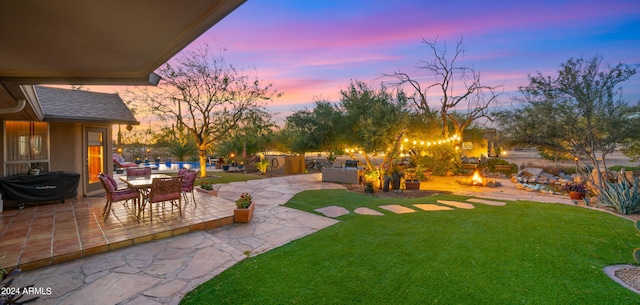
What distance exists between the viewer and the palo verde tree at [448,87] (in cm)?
1538

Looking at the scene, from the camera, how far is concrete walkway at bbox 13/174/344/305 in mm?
2887

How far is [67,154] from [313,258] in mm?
8214

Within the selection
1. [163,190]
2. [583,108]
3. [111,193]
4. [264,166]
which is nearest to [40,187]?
[111,193]

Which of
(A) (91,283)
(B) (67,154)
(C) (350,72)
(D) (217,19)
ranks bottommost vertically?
(A) (91,283)

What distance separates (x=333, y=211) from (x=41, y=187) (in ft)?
23.2

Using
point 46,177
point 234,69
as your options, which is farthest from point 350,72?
point 46,177

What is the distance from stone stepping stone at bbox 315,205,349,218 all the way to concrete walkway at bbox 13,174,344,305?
0.72 m

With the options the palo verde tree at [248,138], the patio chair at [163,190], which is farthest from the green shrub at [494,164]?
the patio chair at [163,190]

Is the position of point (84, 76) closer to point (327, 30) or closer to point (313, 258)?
point (313, 258)

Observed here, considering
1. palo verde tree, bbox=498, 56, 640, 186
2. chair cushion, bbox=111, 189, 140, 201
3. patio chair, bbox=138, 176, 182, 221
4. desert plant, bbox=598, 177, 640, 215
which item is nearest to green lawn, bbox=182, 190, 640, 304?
desert plant, bbox=598, 177, 640, 215

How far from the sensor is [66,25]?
1746mm

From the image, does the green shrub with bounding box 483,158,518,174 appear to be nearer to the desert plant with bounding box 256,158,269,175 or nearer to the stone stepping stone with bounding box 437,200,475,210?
the stone stepping stone with bounding box 437,200,475,210

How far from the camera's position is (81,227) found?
4906 mm

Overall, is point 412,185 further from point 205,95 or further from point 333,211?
point 205,95
